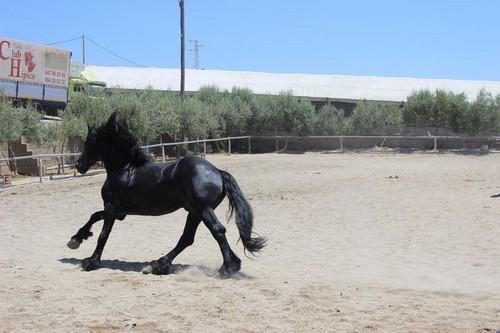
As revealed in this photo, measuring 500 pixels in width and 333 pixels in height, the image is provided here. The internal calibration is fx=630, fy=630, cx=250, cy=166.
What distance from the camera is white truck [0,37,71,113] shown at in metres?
24.7

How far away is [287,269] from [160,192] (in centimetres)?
190

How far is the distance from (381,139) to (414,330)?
→ 110ft

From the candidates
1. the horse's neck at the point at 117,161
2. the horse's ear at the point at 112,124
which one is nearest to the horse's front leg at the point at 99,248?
the horse's neck at the point at 117,161

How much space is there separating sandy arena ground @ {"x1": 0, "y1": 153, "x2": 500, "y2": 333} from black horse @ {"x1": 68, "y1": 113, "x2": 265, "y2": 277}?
35cm

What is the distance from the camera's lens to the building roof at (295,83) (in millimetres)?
45844

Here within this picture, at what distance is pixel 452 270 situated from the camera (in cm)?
793

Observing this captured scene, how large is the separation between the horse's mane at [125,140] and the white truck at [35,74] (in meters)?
15.8

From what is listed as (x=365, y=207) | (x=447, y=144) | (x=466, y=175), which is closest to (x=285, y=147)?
(x=447, y=144)

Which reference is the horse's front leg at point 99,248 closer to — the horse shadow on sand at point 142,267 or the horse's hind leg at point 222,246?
the horse shadow on sand at point 142,267

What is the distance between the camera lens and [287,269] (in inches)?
319

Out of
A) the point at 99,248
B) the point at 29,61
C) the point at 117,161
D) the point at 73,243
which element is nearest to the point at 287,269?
the point at 99,248

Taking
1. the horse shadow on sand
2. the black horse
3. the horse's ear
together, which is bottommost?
the horse shadow on sand

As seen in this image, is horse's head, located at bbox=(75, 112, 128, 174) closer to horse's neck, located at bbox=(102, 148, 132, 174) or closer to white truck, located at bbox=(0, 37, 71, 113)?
horse's neck, located at bbox=(102, 148, 132, 174)

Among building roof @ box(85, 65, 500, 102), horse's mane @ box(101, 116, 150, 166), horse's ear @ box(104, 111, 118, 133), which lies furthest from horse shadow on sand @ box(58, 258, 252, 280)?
building roof @ box(85, 65, 500, 102)
